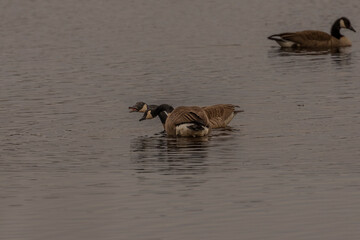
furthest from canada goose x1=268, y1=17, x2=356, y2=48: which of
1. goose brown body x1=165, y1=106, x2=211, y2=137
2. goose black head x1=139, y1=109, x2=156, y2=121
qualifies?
goose brown body x1=165, y1=106, x2=211, y2=137

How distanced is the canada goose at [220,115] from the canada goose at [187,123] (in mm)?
787

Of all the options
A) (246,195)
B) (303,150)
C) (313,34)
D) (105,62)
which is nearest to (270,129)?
(303,150)

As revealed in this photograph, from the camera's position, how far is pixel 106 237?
48.9 ft

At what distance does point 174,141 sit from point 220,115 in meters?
2.03

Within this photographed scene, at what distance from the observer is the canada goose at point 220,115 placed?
25.7m

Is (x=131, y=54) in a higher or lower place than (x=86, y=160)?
higher

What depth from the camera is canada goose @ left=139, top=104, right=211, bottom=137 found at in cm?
2409

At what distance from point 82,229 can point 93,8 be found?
51382 mm

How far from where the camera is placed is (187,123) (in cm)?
2425

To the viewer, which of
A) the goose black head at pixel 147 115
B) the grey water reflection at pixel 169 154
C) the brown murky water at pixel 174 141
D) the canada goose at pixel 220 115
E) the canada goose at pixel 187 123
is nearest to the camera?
the brown murky water at pixel 174 141

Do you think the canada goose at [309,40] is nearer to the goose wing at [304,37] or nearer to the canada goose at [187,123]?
the goose wing at [304,37]

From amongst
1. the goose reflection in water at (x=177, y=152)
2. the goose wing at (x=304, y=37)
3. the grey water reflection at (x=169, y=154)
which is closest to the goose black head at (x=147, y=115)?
the goose reflection in water at (x=177, y=152)

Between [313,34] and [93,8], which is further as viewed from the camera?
[93,8]

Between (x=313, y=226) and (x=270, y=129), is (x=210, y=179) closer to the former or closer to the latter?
(x=313, y=226)
